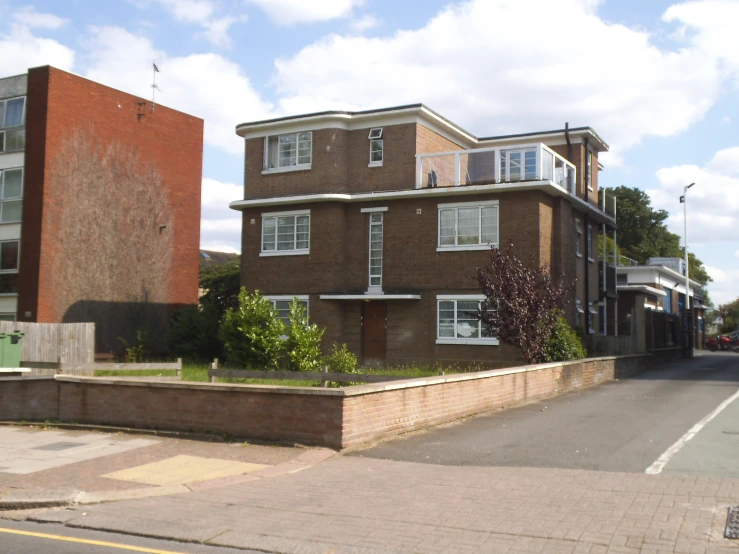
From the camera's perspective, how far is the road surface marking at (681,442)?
9.80 m

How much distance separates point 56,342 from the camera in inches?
762

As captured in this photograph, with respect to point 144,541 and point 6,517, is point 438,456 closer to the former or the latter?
point 144,541

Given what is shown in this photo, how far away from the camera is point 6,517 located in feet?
27.6

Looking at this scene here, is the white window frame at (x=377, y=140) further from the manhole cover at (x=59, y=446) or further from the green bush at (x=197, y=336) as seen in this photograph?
the manhole cover at (x=59, y=446)

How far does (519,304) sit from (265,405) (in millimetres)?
10580

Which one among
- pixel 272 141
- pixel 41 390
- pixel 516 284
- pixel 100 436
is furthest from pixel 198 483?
pixel 272 141

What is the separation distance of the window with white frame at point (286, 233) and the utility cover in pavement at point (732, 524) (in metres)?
22.5

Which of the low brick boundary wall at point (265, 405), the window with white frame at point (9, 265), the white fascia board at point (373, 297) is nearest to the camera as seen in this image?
the low brick boundary wall at point (265, 405)

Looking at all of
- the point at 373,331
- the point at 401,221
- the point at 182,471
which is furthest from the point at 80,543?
the point at 401,221

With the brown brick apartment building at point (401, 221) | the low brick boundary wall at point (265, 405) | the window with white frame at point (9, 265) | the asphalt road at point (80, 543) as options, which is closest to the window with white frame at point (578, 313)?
the brown brick apartment building at point (401, 221)

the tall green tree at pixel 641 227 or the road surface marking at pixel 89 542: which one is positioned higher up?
the tall green tree at pixel 641 227

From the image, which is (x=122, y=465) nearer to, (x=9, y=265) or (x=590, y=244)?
(x=9, y=265)

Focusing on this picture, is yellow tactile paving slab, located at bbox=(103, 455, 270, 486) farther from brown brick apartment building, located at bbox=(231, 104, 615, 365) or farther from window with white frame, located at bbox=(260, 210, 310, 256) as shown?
window with white frame, located at bbox=(260, 210, 310, 256)

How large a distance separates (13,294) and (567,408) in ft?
72.2
